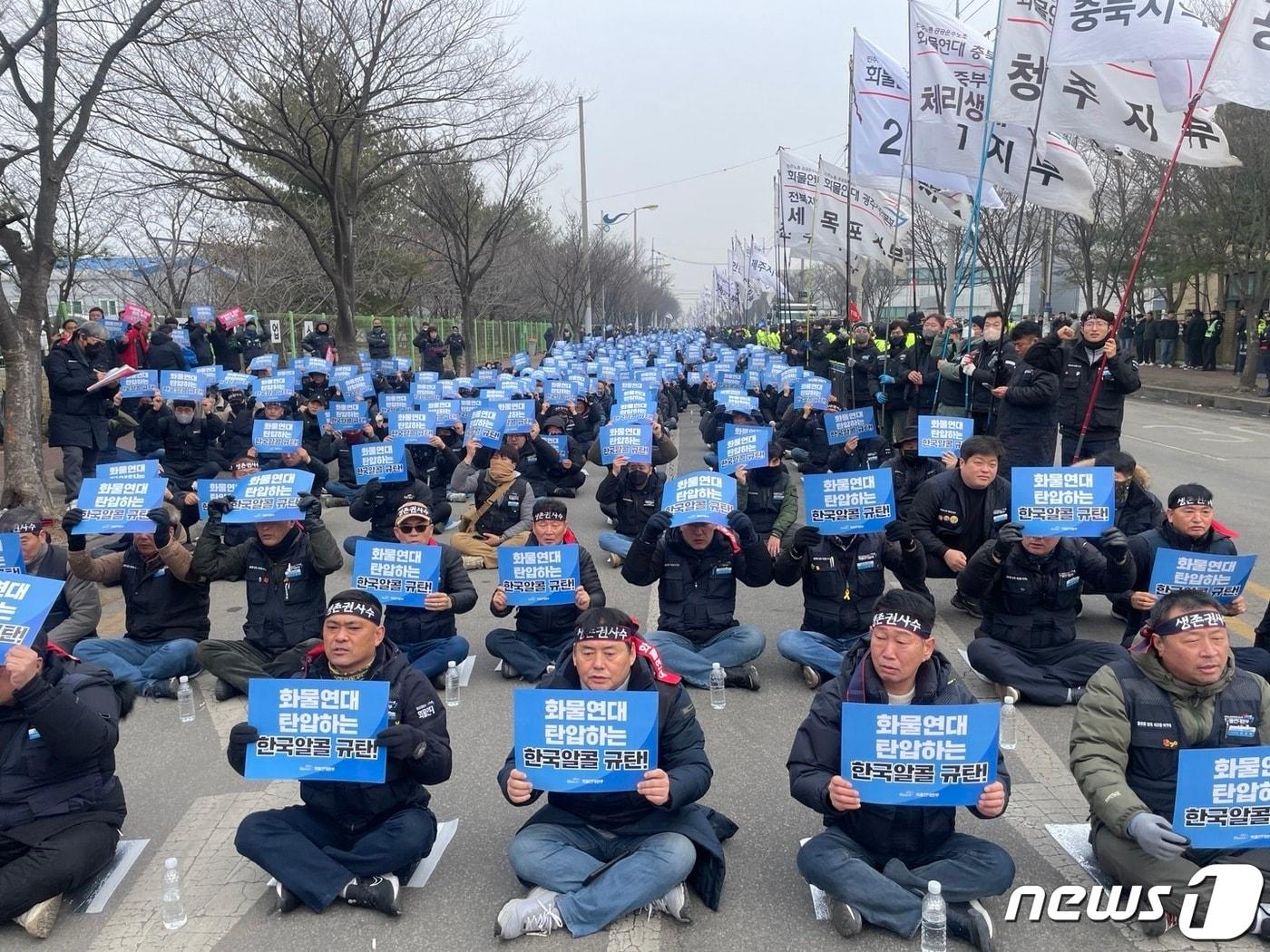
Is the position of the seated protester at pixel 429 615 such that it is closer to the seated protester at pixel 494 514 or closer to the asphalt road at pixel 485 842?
the asphalt road at pixel 485 842

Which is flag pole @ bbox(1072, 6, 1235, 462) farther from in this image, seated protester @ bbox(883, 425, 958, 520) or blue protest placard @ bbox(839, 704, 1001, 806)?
blue protest placard @ bbox(839, 704, 1001, 806)

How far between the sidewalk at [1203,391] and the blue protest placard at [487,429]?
712 inches

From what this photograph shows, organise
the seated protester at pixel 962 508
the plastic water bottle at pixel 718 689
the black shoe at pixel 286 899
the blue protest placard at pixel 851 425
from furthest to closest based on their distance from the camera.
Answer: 1. the blue protest placard at pixel 851 425
2. the seated protester at pixel 962 508
3. the plastic water bottle at pixel 718 689
4. the black shoe at pixel 286 899

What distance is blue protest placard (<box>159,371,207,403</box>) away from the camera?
1171cm

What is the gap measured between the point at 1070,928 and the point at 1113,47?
318 inches

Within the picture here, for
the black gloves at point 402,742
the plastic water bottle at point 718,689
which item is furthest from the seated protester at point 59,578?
the plastic water bottle at point 718,689

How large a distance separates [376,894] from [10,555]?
3249mm

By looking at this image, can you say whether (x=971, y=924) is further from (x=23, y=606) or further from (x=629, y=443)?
(x=629, y=443)

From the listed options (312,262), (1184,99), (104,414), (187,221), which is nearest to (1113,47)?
(1184,99)

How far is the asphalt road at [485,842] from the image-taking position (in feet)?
12.3

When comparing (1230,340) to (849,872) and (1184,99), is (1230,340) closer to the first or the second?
→ (1184,99)

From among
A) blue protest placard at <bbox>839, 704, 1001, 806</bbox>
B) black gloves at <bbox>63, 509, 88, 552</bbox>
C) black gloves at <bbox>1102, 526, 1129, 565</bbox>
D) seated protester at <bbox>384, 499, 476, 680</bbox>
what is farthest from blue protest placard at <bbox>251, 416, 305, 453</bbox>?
blue protest placard at <bbox>839, 704, 1001, 806</bbox>

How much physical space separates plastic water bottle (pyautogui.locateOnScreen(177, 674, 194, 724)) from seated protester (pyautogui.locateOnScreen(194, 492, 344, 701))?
7.0 inches

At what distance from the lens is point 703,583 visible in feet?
21.6
